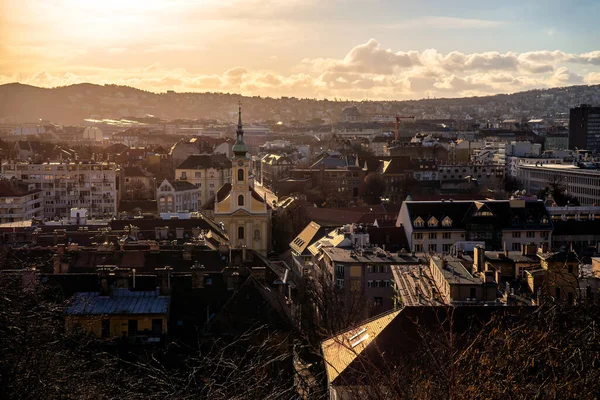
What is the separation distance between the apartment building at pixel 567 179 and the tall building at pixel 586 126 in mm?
29512

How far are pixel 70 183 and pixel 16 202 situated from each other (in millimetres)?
7994

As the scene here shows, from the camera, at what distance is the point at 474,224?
3772cm

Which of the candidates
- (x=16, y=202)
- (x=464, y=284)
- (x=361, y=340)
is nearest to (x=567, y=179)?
(x=16, y=202)

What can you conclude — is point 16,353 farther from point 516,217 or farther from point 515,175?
point 515,175

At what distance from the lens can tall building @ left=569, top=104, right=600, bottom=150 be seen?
103 m

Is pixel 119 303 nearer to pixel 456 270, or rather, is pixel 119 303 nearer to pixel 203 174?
pixel 456 270

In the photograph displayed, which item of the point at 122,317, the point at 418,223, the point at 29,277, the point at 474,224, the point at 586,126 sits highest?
the point at 586,126

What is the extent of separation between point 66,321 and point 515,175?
214ft

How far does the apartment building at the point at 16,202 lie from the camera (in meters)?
48.1

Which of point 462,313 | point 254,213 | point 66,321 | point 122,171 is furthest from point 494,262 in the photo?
point 122,171

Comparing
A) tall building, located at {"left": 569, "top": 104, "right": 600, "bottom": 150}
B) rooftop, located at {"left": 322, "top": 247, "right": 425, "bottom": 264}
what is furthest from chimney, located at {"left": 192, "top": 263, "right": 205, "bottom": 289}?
tall building, located at {"left": 569, "top": 104, "right": 600, "bottom": 150}

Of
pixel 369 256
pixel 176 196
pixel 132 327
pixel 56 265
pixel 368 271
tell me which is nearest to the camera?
pixel 132 327

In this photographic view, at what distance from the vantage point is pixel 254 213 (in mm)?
40969

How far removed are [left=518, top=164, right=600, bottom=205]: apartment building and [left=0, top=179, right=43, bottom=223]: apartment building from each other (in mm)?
33987
